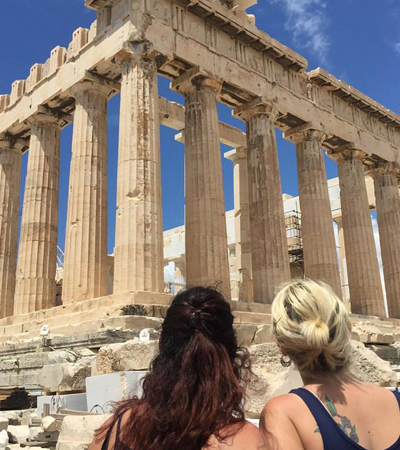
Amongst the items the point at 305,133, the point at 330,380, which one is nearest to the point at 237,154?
the point at 305,133

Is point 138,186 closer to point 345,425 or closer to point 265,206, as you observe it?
point 265,206

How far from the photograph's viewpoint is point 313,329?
8.18 feet

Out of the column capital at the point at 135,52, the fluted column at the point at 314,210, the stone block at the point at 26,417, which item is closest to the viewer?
the stone block at the point at 26,417

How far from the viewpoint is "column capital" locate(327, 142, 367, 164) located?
988 inches

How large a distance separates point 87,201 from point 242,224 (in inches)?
396

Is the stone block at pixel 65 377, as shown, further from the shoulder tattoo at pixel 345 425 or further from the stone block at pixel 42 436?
the shoulder tattoo at pixel 345 425

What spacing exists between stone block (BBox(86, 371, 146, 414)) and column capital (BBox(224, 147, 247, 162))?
20520 millimetres

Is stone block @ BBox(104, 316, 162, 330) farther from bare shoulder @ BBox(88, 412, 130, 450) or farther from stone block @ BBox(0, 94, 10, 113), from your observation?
stone block @ BBox(0, 94, 10, 113)

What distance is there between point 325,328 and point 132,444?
1026 mm

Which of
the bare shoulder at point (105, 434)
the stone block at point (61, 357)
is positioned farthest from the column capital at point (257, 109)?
the bare shoulder at point (105, 434)

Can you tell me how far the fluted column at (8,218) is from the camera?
22.1 meters

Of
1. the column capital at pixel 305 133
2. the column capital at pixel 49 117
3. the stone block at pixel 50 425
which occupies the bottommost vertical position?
the stone block at pixel 50 425

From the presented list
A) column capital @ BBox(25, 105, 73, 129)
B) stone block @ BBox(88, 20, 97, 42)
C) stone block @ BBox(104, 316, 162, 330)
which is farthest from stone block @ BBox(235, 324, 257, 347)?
column capital @ BBox(25, 105, 73, 129)

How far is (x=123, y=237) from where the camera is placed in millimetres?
15344
